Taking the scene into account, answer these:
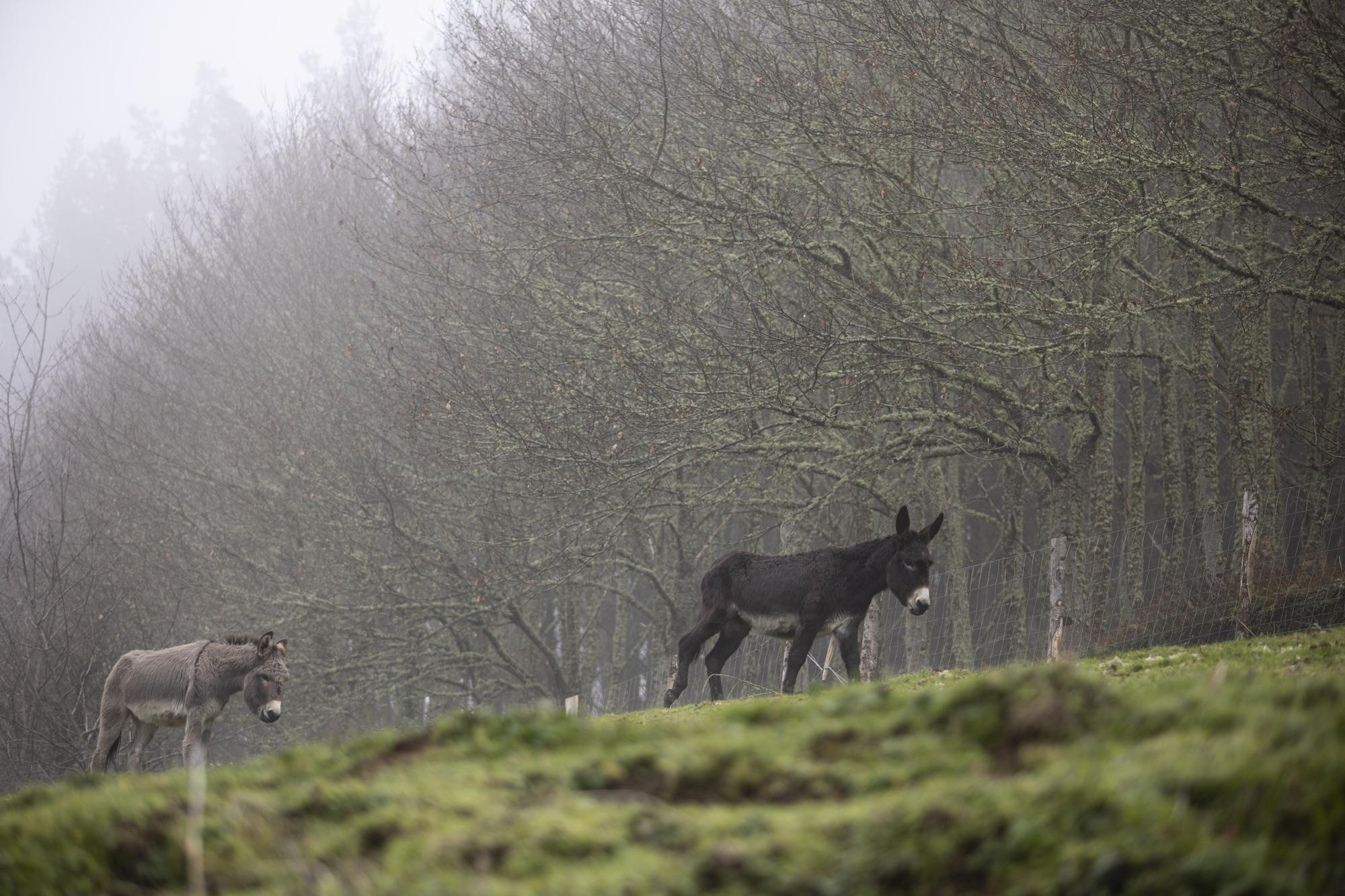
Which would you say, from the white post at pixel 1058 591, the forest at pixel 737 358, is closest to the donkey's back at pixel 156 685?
the forest at pixel 737 358

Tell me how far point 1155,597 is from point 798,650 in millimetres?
5714

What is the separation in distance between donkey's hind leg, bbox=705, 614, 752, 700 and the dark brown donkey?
1 cm

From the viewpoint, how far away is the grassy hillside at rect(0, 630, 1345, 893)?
3.06 metres

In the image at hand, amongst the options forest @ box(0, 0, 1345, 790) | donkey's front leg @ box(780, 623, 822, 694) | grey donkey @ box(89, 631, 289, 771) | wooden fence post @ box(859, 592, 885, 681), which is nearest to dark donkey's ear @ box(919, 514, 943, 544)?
donkey's front leg @ box(780, 623, 822, 694)

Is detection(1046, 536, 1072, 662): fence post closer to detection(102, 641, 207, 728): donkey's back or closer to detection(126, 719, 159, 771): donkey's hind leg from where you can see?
detection(102, 641, 207, 728): donkey's back

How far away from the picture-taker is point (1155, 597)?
56.3 feet

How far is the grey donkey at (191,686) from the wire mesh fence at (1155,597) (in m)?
5.42

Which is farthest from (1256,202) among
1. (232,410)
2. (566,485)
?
(232,410)

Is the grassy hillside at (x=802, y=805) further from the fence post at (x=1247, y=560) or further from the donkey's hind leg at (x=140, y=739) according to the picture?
the donkey's hind leg at (x=140, y=739)

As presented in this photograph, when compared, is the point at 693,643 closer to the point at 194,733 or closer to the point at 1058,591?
the point at 1058,591

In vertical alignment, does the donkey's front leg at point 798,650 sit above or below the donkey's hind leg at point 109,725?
above

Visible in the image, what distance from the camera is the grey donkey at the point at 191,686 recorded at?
46.4 feet

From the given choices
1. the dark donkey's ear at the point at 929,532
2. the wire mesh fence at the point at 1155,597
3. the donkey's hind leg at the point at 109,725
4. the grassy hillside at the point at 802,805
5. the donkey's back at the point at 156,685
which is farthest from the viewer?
the donkey's hind leg at the point at 109,725

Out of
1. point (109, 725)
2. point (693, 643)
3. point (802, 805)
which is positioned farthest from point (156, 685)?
point (802, 805)
